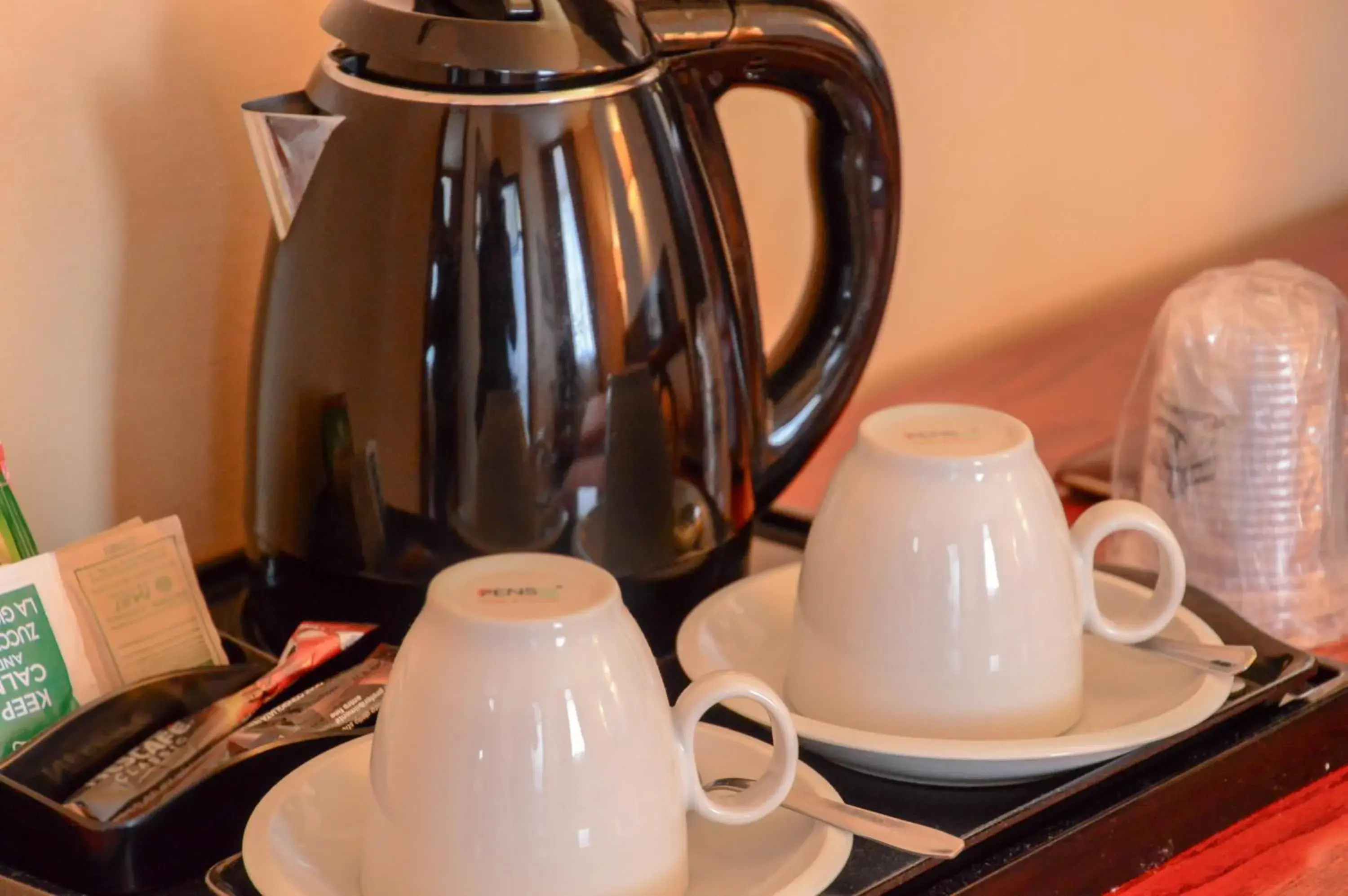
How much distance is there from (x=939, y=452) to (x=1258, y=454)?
25 cm

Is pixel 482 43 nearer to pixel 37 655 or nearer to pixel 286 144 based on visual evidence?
pixel 286 144

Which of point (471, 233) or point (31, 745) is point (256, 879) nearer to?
point (31, 745)

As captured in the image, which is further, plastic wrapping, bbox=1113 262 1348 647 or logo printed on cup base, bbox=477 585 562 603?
plastic wrapping, bbox=1113 262 1348 647

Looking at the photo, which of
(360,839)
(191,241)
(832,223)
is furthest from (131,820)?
(832,223)

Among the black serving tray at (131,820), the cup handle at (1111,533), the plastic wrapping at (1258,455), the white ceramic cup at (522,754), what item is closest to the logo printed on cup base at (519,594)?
the white ceramic cup at (522,754)

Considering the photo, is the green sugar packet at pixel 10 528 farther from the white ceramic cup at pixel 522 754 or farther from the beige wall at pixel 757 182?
the white ceramic cup at pixel 522 754

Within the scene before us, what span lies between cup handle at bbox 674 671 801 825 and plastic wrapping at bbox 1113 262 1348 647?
0.33 metres

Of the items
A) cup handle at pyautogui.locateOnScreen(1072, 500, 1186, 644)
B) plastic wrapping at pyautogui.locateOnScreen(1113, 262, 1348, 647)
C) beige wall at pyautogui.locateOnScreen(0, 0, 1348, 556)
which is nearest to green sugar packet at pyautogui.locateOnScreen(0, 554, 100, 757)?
beige wall at pyautogui.locateOnScreen(0, 0, 1348, 556)

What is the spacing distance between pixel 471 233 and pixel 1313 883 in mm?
359

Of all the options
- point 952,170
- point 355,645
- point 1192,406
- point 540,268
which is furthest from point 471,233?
point 952,170

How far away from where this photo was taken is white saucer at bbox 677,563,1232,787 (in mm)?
530

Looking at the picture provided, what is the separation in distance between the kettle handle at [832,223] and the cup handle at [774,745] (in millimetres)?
226

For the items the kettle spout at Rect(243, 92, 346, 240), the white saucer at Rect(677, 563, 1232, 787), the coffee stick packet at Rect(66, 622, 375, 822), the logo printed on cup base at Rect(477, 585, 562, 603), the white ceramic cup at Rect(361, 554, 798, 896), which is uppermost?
the kettle spout at Rect(243, 92, 346, 240)

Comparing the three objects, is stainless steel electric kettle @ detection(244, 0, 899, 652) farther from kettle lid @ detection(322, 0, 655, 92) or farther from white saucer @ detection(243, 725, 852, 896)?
white saucer @ detection(243, 725, 852, 896)
